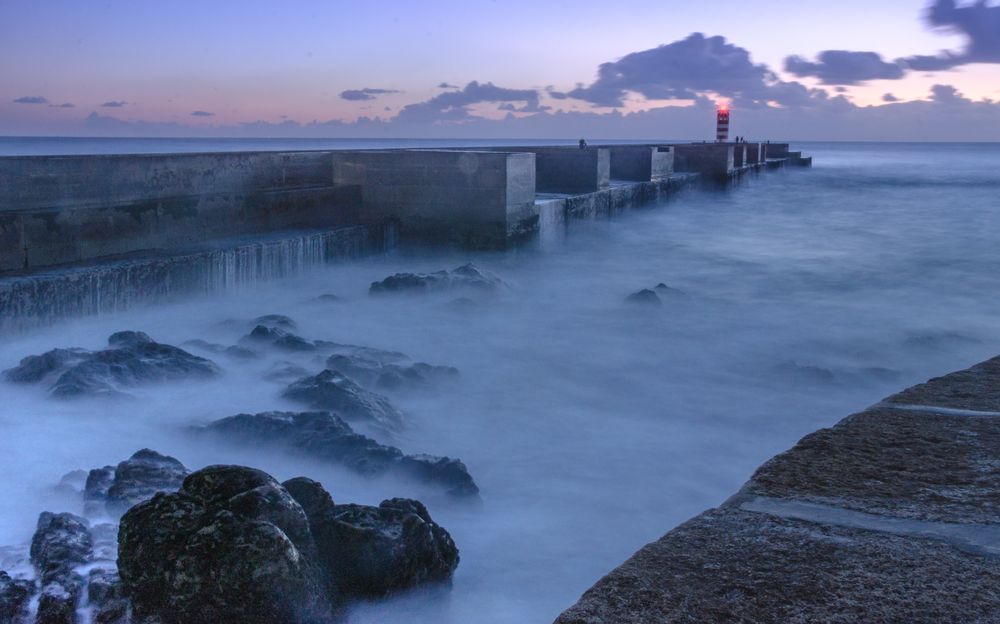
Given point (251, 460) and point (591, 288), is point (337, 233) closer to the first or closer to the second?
point (591, 288)

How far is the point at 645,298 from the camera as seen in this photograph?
9562mm

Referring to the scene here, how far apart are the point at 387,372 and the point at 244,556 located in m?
3.80

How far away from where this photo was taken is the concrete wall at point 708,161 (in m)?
24.5

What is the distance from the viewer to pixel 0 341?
581 cm

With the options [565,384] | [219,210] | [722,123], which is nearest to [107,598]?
[565,384]

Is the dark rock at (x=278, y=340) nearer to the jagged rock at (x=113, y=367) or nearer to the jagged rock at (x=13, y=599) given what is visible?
the jagged rock at (x=113, y=367)

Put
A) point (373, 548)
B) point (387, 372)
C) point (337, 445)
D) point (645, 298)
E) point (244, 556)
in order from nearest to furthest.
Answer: point (244, 556) < point (373, 548) < point (337, 445) < point (387, 372) < point (645, 298)

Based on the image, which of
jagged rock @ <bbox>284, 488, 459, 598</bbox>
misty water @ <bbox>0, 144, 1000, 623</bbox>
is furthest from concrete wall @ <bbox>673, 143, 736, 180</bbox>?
jagged rock @ <bbox>284, 488, 459, 598</bbox>

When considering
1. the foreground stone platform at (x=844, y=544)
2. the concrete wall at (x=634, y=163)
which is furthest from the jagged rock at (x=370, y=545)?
the concrete wall at (x=634, y=163)

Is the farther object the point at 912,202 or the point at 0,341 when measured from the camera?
the point at 912,202

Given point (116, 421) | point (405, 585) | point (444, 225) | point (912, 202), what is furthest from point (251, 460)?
point (912, 202)

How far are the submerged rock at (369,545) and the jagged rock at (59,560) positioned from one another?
76cm

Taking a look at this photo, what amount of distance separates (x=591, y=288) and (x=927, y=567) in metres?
9.13

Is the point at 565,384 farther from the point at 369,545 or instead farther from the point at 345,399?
the point at 369,545
